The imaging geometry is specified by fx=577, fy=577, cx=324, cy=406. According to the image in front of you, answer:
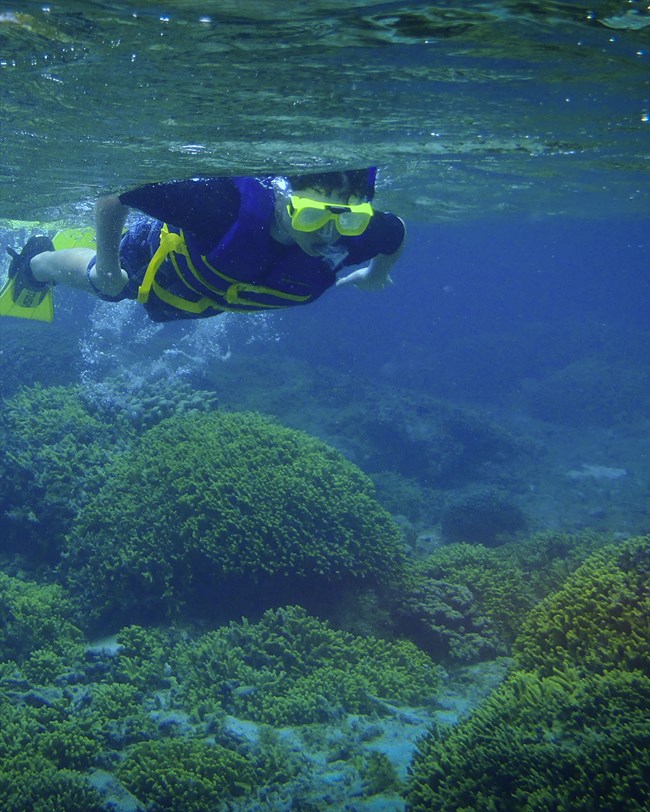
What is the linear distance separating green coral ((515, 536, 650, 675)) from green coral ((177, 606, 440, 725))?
1.63 metres

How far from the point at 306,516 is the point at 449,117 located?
661 centimetres

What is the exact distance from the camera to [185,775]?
538cm

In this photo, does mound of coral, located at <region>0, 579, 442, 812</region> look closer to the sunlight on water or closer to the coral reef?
the sunlight on water

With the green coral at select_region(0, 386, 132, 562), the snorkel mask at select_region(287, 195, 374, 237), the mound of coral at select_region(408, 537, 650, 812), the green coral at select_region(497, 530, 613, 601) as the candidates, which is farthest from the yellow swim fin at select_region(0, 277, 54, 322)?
the green coral at select_region(497, 530, 613, 601)

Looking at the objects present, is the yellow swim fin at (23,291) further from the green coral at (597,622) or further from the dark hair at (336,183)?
the green coral at (597,622)

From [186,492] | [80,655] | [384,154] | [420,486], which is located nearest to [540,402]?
[420,486]

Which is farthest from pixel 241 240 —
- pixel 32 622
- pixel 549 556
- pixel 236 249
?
pixel 549 556

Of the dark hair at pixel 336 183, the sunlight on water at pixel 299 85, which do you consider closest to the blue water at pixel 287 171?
the sunlight on water at pixel 299 85

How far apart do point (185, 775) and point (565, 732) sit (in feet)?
11.3

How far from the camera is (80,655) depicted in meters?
7.57

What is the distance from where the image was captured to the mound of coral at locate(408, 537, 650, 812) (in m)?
4.31

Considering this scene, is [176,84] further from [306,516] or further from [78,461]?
[78,461]

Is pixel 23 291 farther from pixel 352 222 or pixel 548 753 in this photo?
pixel 548 753

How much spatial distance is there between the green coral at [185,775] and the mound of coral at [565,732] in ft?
5.64
